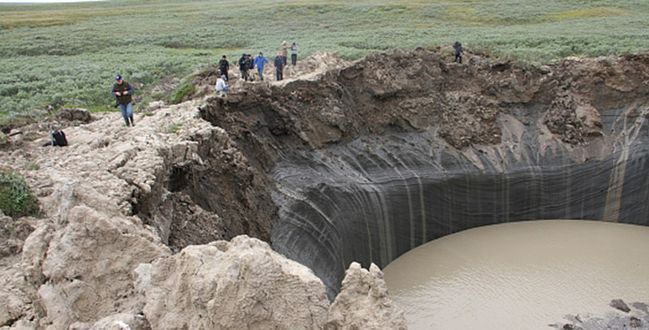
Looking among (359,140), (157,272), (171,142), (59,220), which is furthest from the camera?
(359,140)

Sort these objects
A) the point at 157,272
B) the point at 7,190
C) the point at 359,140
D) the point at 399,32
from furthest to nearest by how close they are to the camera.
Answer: the point at 399,32 → the point at 359,140 → the point at 7,190 → the point at 157,272

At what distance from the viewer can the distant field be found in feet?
80.5

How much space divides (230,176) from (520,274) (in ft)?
34.0

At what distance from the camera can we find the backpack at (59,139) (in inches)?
527

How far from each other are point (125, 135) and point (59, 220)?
6092 millimetres

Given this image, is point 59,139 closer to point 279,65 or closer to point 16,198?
point 16,198

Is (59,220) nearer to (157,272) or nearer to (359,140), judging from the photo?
(157,272)

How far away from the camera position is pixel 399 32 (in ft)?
127

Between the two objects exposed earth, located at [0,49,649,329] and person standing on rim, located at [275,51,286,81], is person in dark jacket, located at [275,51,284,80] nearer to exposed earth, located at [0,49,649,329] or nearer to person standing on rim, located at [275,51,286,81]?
A: person standing on rim, located at [275,51,286,81]

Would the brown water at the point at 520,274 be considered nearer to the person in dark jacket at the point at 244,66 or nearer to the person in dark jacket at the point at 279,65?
the person in dark jacket at the point at 279,65

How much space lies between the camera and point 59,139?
44.1 feet

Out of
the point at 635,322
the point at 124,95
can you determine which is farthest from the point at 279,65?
the point at 635,322

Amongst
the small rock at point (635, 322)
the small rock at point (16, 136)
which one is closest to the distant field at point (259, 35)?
the small rock at point (16, 136)

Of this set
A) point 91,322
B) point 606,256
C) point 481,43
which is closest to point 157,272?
point 91,322
